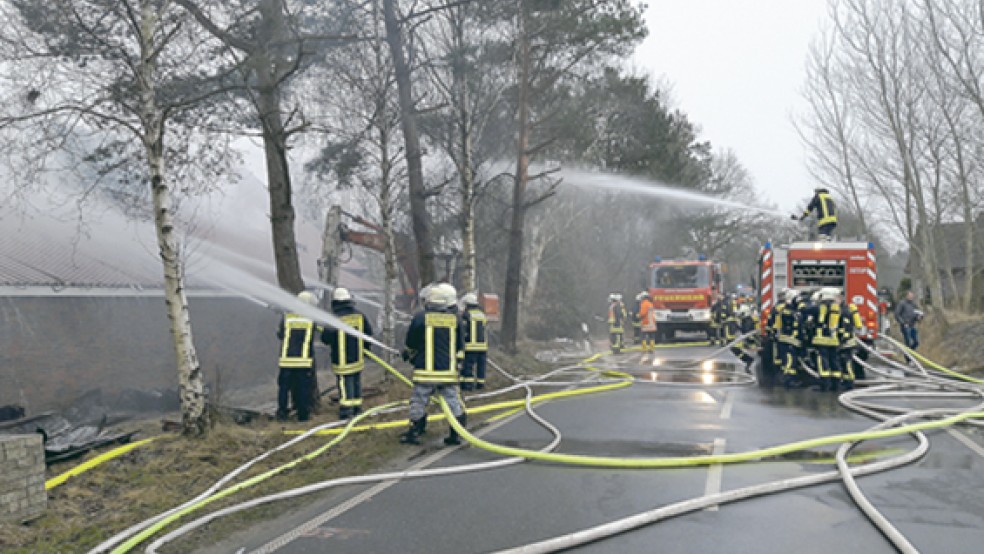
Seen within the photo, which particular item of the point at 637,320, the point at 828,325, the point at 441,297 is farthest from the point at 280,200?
the point at 637,320

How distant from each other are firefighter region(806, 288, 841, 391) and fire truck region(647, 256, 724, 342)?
11.9 metres

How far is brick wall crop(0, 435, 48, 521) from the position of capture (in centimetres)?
515

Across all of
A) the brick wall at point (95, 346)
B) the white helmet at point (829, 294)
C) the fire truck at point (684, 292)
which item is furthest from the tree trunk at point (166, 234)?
the fire truck at point (684, 292)

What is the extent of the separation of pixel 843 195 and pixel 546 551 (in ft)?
107

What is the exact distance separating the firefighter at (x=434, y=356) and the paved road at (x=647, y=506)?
44 centimetres

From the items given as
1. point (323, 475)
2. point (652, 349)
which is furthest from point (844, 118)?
point (323, 475)

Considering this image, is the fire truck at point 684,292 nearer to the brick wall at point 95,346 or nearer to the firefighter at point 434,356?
the brick wall at point 95,346

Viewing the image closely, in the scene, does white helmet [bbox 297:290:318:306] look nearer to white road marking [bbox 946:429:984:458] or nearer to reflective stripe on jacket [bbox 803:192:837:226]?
white road marking [bbox 946:429:984:458]

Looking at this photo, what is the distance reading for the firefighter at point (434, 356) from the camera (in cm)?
792

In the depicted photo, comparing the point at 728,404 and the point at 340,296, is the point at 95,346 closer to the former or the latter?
the point at 340,296

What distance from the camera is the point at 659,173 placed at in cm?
2489

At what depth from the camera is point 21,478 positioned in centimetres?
528

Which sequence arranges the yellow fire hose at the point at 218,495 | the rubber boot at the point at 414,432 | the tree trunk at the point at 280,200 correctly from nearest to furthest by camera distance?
the yellow fire hose at the point at 218,495 < the rubber boot at the point at 414,432 < the tree trunk at the point at 280,200

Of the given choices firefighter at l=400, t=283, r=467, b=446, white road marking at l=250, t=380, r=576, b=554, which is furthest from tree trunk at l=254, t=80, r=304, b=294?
white road marking at l=250, t=380, r=576, b=554
